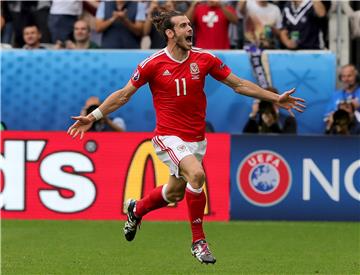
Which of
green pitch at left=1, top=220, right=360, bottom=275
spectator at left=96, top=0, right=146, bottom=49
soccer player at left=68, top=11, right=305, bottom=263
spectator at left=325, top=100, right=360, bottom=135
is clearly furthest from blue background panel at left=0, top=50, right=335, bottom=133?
soccer player at left=68, top=11, right=305, bottom=263

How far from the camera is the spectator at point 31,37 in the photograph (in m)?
16.9

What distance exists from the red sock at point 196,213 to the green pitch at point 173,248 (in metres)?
0.38

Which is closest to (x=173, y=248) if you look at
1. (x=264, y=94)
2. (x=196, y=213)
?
(x=196, y=213)

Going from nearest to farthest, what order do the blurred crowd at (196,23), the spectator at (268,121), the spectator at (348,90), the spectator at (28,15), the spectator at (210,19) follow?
the spectator at (268,121) → the spectator at (348,90) → the spectator at (210,19) → the blurred crowd at (196,23) → the spectator at (28,15)

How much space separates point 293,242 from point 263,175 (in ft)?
8.57

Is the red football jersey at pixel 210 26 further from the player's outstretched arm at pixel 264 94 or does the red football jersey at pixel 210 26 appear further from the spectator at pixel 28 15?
the player's outstretched arm at pixel 264 94

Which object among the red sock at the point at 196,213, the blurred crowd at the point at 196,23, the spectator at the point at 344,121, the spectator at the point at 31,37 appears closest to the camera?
the red sock at the point at 196,213

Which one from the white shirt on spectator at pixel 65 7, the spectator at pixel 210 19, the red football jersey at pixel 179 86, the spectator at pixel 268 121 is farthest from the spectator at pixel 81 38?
the red football jersey at pixel 179 86

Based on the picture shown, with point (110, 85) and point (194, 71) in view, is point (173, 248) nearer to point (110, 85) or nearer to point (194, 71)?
point (194, 71)

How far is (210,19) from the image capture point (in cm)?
1656

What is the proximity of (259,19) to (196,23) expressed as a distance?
1.05m

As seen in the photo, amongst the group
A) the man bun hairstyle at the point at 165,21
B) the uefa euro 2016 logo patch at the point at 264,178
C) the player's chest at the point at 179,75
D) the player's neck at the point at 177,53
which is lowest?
the uefa euro 2016 logo patch at the point at 264,178

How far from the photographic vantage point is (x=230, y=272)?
9656 mm

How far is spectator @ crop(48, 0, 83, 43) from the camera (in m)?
17.1
